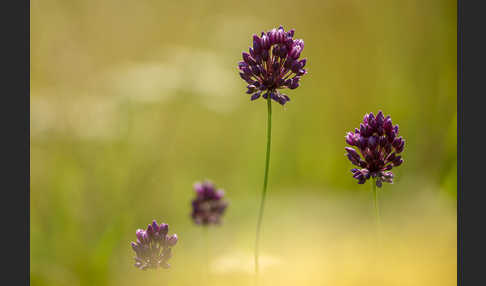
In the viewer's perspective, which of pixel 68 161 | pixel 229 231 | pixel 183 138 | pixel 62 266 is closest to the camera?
pixel 62 266

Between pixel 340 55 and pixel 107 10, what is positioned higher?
pixel 107 10

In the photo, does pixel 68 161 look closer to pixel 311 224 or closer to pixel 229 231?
pixel 229 231

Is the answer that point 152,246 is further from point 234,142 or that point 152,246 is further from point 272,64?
point 234,142

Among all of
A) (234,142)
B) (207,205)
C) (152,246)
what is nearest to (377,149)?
(152,246)

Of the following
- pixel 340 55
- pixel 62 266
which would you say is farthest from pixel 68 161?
pixel 340 55

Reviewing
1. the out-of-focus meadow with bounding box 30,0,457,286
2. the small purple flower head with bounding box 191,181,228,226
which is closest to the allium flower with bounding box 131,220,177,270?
the out-of-focus meadow with bounding box 30,0,457,286

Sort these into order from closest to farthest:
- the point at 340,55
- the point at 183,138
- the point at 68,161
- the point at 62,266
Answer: the point at 62,266 < the point at 68,161 < the point at 340,55 < the point at 183,138
